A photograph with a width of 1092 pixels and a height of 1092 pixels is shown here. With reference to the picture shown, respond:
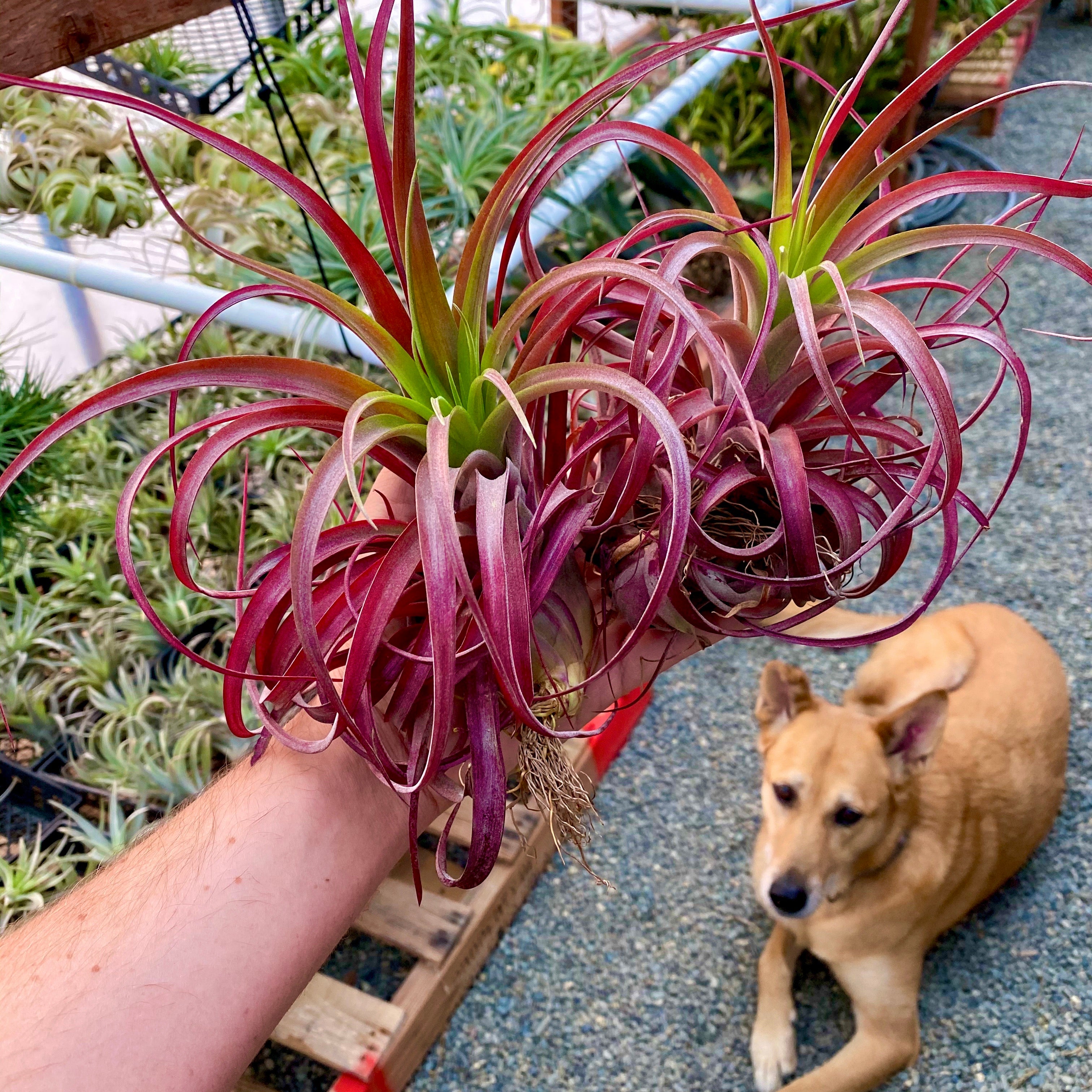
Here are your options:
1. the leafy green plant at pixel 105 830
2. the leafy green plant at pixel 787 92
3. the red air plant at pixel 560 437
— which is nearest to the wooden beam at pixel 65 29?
the red air plant at pixel 560 437

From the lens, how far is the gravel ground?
1241 millimetres

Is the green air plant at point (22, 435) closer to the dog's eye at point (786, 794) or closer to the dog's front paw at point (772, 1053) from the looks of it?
the dog's eye at point (786, 794)

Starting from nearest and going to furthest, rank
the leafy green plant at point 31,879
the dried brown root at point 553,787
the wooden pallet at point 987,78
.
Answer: the dried brown root at point 553,787, the leafy green plant at point 31,879, the wooden pallet at point 987,78

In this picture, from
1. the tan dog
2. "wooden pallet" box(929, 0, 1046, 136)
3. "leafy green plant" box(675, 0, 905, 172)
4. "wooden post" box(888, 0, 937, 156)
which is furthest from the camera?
"wooden pallet" box(929, 0, 1046, 136)

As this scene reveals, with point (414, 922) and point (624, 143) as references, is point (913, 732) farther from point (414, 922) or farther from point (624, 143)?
point (624, 143)

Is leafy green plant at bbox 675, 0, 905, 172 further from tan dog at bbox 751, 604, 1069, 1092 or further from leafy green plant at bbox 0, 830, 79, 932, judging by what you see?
leafy green plant at bbox 0, 830, 79, 932

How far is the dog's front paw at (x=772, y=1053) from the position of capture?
1.21 metres

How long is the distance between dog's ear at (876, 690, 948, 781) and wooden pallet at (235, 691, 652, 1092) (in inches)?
12.6

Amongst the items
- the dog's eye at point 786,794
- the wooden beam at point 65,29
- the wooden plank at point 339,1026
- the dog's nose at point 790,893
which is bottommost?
the wooden plank at point 339,1026

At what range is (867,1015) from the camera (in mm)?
1188

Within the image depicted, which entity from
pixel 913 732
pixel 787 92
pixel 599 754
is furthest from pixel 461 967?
pixel 787 92

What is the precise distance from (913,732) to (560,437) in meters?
0.77

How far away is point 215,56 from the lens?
5.42 ft

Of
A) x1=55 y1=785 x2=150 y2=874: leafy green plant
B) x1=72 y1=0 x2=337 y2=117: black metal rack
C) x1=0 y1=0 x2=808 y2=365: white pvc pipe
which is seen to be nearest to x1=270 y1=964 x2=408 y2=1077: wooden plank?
x1=55 y1=785 x2=150 y2=874: leafy green plant
